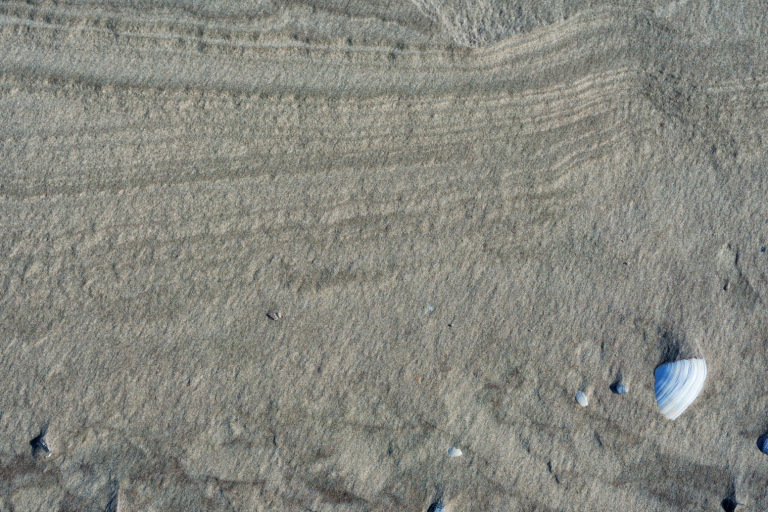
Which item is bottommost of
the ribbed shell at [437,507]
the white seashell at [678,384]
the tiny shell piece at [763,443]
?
the ribbed shell at [437,507]

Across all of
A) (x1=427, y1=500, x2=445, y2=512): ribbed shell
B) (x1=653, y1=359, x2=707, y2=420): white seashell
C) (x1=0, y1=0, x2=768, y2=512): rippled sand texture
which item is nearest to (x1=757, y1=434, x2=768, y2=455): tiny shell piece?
(x1=0, y1=0, x2=768, y2=512): rippled sand texture

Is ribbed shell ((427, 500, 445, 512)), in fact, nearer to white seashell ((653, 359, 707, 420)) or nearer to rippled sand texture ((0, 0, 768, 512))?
rippled sand texture ((0, 0, 768, 512))

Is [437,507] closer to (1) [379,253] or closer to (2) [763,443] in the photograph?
(1) [379,253]

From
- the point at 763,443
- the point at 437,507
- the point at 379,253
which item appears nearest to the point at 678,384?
the point at 763,443

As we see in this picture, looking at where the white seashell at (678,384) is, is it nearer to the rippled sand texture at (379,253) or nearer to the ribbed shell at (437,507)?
the rippled sand texture at (379,253)

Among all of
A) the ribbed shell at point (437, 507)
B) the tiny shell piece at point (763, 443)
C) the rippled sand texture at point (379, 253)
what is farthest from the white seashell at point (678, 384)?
the ribbed shell at point (437, 507)

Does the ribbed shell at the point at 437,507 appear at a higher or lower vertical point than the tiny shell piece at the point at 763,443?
lower
